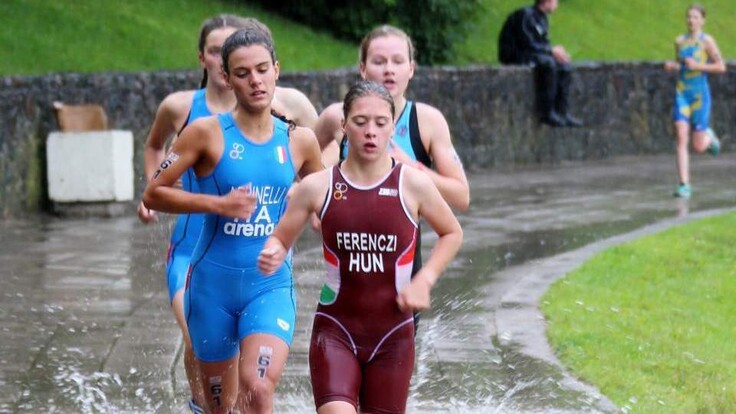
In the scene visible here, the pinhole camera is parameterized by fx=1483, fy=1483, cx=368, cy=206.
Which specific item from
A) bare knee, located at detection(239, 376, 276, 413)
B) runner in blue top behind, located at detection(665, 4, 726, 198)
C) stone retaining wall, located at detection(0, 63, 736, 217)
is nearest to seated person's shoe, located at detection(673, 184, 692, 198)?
runner in blue top behind, located at detection(665, 4, 726, 198)

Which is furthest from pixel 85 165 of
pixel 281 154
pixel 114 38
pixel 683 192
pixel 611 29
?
pixel 611 29

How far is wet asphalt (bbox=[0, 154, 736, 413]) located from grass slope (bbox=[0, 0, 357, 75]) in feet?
12.3

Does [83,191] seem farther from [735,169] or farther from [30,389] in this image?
[735,169]

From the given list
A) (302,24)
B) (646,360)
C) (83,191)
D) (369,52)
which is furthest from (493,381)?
(302,24)

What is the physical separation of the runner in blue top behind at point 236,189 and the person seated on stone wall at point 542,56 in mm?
13929

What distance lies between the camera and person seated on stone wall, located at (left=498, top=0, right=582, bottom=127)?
1969 centimetres

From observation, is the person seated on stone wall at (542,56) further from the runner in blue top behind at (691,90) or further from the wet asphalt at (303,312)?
the wet asphalt at (303,312)

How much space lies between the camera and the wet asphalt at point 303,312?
744 centimetres

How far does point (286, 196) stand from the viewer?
6047 millimetres

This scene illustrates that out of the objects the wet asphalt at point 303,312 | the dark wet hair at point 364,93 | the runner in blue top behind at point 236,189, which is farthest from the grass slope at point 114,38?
the dark wet hair at point 364,93

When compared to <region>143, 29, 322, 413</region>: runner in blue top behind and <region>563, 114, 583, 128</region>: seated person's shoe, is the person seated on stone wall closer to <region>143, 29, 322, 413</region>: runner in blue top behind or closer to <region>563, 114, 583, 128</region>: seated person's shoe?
<region>563, 114, 583, 128</region>: seated person's shoe

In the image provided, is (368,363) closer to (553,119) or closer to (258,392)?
(258,392)

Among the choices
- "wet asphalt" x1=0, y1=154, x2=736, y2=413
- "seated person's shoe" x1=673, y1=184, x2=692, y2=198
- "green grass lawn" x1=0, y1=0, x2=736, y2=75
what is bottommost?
"seated person's shoe" x1=673, y1=184, x2=692, y2=198

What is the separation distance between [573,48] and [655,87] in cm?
475
